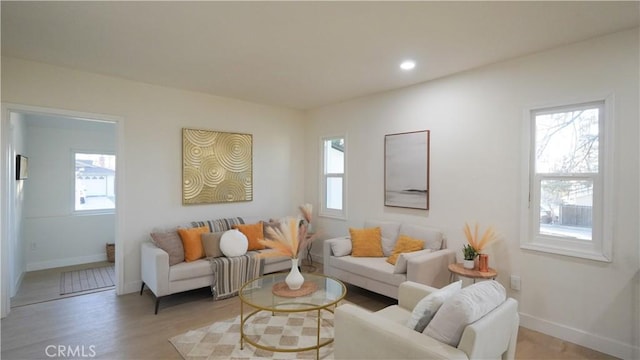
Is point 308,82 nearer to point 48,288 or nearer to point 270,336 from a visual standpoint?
point 270,336

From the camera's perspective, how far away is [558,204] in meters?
2.97

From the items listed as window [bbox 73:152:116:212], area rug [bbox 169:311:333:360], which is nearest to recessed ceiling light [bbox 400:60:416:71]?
area rug [bbox 169:311:333:360]

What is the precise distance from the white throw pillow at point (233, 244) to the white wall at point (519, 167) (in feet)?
5.95

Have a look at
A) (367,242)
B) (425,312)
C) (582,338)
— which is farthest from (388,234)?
(425,312)

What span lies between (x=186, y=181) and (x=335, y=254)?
2.24 m

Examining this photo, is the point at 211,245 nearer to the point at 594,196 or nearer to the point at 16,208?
the point at 16,208

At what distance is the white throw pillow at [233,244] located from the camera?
12.8 ft

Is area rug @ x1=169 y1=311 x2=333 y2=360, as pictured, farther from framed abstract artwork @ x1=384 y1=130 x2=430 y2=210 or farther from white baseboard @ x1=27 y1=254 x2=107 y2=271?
white baseboard @ x1=27 y1=254 x2=107 y2=271

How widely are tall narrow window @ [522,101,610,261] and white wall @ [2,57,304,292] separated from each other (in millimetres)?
3668

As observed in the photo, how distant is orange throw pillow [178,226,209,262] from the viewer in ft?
12.4

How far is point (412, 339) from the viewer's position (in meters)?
1.66

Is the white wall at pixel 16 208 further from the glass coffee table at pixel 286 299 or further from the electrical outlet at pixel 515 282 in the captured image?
the electrical outlet at pixel 515 282

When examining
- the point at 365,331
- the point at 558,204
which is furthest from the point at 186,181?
the point at 558,204

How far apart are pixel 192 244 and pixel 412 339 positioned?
9.60 ft
